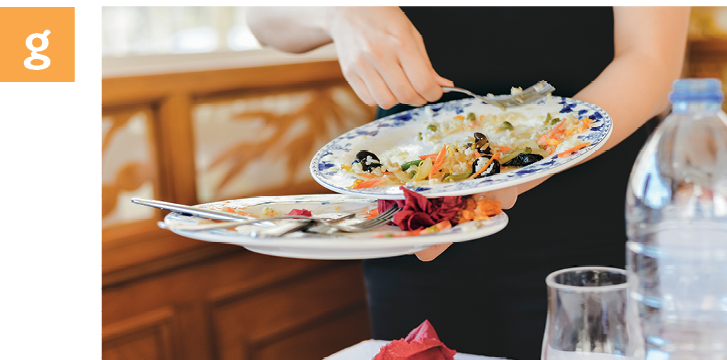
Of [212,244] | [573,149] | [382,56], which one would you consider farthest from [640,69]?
[212,244]

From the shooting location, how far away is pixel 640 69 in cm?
91

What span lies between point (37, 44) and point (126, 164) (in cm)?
80

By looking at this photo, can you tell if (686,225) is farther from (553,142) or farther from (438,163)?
(438,163)

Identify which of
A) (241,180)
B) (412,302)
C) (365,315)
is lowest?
(365,315)

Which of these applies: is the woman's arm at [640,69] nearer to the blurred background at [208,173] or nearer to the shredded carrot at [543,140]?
the shredded carrot at [543,140]

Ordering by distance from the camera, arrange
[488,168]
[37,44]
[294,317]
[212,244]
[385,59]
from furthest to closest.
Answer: [294,317] → [212,244] → [37,44] → [385,59] → [488,168]

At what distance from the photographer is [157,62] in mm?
1828

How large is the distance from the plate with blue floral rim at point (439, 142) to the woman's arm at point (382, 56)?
2.9 inches

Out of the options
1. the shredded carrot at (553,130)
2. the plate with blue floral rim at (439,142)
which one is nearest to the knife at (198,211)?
the plate with blue floral rim at (439,142)

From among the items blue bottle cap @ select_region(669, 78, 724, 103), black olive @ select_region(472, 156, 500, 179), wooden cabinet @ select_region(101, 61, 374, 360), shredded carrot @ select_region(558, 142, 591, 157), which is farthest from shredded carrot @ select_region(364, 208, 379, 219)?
wooden cabinet @ select_region(101, 61, 374, 360)

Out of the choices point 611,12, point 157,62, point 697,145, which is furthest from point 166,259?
point 697,145

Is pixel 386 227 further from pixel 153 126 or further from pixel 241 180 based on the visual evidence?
pixel 241 180

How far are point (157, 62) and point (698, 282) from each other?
65.5 inches

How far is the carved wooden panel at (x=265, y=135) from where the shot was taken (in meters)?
1.93
